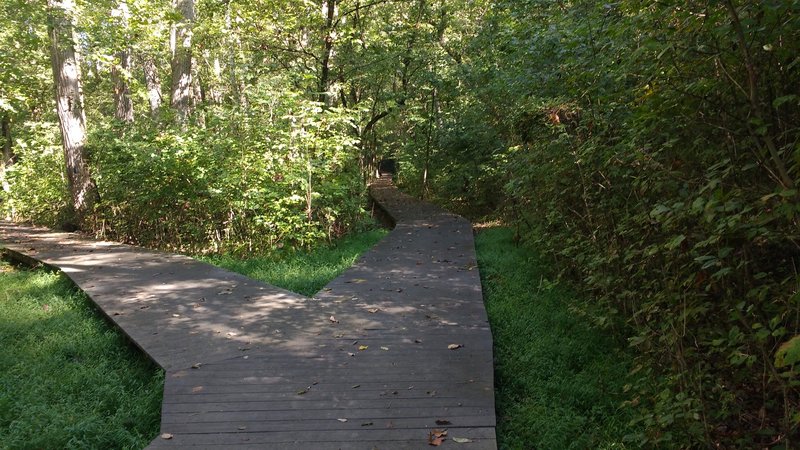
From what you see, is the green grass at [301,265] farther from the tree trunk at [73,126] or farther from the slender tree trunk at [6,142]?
the slender tree trunk at [6,142]

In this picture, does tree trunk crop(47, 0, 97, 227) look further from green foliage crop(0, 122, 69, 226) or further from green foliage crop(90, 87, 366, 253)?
green foliage crop(0, 122, 69, 226)

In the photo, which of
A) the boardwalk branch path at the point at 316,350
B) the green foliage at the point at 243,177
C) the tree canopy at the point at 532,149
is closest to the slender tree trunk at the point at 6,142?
the tree canopy at the point at 532,149

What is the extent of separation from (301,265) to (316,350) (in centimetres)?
426

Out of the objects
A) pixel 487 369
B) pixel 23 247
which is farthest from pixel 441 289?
pixel 23 247

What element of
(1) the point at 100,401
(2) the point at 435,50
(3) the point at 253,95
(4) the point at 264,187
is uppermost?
(2) the point at 435,50

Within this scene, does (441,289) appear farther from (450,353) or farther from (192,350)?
(192,350)

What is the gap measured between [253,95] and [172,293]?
4.56 metres

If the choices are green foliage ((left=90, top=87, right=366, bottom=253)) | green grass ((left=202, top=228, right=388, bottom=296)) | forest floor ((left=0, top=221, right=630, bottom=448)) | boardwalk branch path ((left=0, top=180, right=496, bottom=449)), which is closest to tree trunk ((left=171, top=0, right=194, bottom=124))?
green foliage ((left=90, top=87, right=366, bottom=253))

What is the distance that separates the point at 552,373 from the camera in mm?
4930

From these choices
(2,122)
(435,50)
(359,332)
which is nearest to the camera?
(359,332)

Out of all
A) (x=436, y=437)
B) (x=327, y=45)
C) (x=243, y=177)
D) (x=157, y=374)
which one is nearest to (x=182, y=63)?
(x=327, y=45)

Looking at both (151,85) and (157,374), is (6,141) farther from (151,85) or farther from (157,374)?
(157,374)

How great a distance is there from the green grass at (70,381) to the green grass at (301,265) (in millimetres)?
2431

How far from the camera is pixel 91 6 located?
40.5ft
